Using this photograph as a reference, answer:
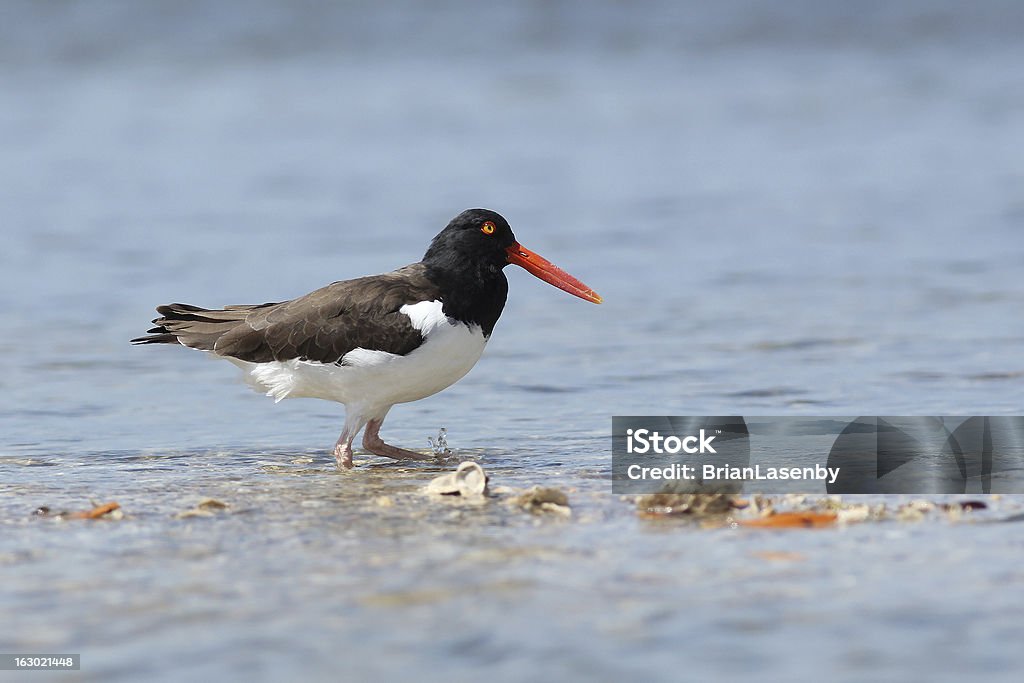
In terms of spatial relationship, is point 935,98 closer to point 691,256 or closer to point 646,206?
point 646,206

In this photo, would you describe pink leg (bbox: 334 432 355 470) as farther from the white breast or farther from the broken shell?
the broken shell

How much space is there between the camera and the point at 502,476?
6.14 metres

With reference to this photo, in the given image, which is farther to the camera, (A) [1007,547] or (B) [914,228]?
(B) [914,228]

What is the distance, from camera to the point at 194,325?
673 centimetres

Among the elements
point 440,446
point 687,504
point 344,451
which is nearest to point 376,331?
point 344,451

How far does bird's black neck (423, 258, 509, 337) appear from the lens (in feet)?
20.7

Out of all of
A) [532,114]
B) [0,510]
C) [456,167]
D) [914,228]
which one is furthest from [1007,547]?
[532,114]

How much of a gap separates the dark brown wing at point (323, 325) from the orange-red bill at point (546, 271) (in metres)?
0.52

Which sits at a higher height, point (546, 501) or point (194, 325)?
point (194, 325)

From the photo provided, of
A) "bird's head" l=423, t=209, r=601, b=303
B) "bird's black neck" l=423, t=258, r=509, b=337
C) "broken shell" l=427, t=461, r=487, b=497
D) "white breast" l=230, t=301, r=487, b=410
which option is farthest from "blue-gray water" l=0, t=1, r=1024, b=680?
"bird's head" l=423, t=209, r=601, b=303

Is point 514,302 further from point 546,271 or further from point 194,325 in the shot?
point 194,325

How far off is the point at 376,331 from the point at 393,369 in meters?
0.19

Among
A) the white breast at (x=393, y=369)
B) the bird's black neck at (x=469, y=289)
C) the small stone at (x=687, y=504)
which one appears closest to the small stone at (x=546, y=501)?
the small stone at (x=687, y=504)

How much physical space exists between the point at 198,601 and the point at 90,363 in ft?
16.6
